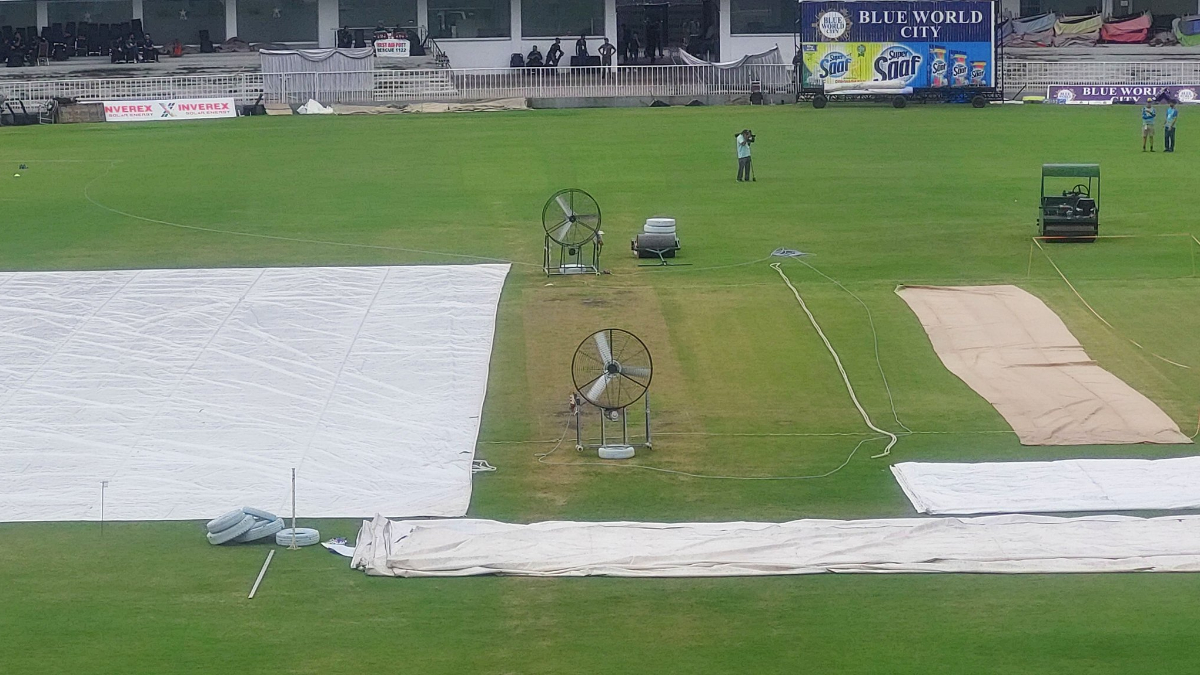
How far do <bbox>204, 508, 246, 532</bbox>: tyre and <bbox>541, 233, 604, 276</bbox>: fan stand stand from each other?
14.8m

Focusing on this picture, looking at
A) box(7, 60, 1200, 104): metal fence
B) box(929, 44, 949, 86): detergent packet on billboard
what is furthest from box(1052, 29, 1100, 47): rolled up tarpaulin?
box(929, 44, 949, 86): detergent packet on billboard

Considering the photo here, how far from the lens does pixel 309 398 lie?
79.4 feet

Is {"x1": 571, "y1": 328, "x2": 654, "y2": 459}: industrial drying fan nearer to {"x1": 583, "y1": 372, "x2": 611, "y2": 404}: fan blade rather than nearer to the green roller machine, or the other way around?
A: {"x1": 583, "y1": 372, "x2": 611, "y2": 404}: fan blade

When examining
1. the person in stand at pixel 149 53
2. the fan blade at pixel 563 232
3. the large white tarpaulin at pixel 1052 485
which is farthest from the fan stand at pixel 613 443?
the person in stand at pixel 149 53

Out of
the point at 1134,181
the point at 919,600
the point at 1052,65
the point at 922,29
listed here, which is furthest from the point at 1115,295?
the point at 1052,65

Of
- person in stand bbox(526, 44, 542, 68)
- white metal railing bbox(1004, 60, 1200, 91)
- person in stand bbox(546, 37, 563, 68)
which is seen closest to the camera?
white metal railing bbox(1004, 60, 1200, 91)

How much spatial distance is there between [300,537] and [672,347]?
10.9 metres

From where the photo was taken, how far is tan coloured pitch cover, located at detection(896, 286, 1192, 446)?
2289cm

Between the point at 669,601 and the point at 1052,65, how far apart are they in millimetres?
63032

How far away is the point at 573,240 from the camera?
1289 inches

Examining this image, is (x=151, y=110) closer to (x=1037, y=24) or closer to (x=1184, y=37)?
(x=1037, y=24)

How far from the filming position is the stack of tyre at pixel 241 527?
707 inches

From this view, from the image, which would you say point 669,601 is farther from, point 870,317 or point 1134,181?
point 1134,181

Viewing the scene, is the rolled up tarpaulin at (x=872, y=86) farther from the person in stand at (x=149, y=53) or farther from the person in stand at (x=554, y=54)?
the person in stand at (x=149, y=53)
